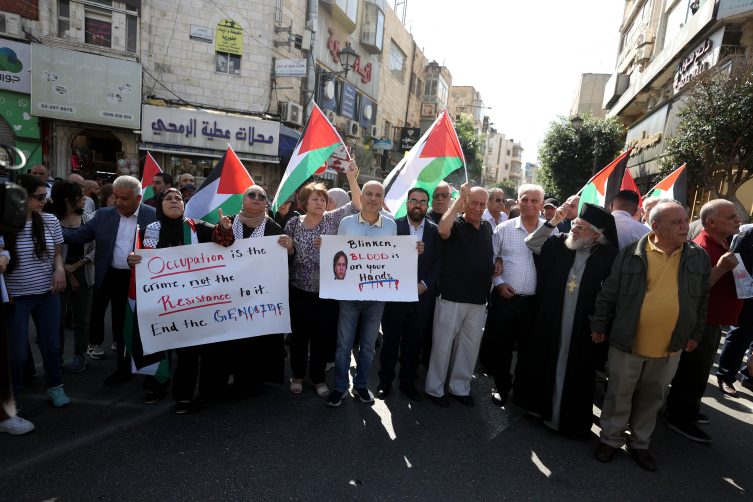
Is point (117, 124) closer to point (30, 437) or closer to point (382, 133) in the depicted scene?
point (30, 437)

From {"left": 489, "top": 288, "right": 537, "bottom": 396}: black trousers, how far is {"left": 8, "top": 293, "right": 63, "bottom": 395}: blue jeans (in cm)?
391

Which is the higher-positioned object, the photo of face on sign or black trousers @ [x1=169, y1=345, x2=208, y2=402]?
the photo of face on sign

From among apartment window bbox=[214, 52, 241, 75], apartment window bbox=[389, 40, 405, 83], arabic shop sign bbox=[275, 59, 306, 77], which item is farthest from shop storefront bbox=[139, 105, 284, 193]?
apartment window bbox=[389, 40, 405, 83]

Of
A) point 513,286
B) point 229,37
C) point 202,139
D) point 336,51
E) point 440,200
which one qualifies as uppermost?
point 336,51

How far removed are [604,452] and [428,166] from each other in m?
3.12

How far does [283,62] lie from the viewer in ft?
49.4

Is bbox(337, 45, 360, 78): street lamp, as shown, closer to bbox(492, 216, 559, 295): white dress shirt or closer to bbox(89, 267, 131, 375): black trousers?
bbox(492, 216, 559, 295): white dress shirt

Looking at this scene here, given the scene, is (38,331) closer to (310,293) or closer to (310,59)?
(310,293)

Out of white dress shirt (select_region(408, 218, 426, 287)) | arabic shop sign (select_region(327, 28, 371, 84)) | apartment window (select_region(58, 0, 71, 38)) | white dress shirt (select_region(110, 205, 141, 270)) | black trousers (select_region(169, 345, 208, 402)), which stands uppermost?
arabic shop sign (select_region(327, 28, 371, 84))

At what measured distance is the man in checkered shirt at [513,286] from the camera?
160 inches

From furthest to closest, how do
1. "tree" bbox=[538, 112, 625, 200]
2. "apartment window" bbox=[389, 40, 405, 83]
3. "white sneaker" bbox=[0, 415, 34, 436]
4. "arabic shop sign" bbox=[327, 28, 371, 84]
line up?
"apartment window" bbox=[389, 40, 405, 83] < "arabic shop sign" bbox=[327, 28, 371, 84] < "tree" bbox=[538, 112, 625, 200] < "white sneaker" bbox=[0, 415, 34, 436]

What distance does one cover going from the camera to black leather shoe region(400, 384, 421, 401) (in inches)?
164

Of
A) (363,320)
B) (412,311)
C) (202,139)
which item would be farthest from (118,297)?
(202,139)

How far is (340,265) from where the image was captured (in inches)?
150
